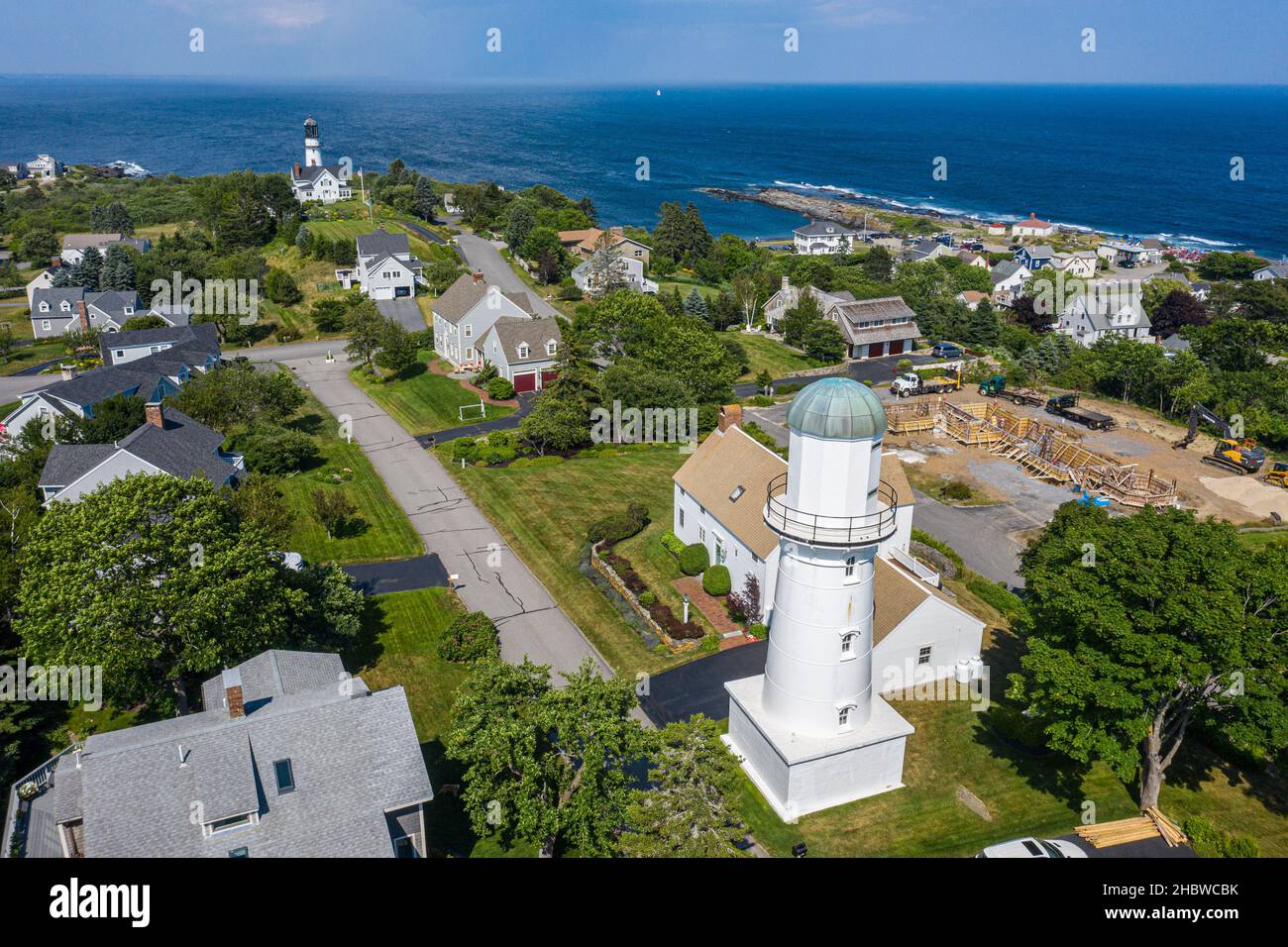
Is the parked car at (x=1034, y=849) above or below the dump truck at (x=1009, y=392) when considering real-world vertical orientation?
below

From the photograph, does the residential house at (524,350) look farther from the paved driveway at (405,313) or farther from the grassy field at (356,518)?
the grassy field at (356,518)

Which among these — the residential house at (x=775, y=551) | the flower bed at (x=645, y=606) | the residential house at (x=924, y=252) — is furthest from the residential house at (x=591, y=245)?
the flower bed at (x=645, y=606)

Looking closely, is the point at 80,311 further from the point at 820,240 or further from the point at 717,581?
the point at 820,240

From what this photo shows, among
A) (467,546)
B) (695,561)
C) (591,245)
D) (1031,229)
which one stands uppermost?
(1031,229)

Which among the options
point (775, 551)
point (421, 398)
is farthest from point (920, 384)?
point (775, 551)

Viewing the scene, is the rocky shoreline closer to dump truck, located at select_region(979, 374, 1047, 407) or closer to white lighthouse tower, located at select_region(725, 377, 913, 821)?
dump truck, located at select_region(979, 374, 1047, 407)

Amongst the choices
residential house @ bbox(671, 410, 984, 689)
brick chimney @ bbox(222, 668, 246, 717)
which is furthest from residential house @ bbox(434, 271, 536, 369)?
brick chimney @ bbox(222, 668, 246, 717)
